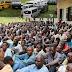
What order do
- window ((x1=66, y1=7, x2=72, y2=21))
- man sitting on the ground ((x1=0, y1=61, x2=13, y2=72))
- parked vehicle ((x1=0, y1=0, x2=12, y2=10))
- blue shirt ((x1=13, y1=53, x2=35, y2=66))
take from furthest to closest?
parked vehicle ((x1=0, y1=0, x2=12, y2=10))
window ((x1=66, y1=7, x2=72, y2=21))
blue shirt ((x1=13, y1=53, x2=35, y2=66))
man sitting on the ground ((x1=0, y1=61, x2=13, y2=72))

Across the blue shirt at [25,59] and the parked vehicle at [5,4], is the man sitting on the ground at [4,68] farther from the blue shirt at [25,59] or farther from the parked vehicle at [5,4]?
the parked vehicle at [5,4]

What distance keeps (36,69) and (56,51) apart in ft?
4.51

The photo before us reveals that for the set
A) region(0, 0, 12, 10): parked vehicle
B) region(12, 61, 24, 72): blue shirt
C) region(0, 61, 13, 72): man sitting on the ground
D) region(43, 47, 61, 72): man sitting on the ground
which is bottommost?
region(0, 0, 12, 10): parked vehicle

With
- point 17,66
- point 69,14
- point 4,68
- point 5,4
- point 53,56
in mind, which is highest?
point 4,68

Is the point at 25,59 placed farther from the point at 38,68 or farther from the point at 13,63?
the point at 38,68

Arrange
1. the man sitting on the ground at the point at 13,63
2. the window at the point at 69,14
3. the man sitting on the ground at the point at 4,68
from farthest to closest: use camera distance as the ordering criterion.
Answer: the window at the point at 69,14
the man sitting on the ground at the point at 13,63
the man sitting on the ground at the point at 4,68

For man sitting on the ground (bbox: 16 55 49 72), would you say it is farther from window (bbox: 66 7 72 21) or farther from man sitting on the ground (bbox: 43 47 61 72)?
window (bbox: 66 7 72 21)

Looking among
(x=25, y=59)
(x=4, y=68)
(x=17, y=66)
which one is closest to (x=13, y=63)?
(x=17, y=66)

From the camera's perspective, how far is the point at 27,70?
10.5 ft

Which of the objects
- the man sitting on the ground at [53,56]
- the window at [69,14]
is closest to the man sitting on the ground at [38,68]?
the man sitting on the ground at [53,56]

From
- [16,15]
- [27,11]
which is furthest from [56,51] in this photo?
[16,15]

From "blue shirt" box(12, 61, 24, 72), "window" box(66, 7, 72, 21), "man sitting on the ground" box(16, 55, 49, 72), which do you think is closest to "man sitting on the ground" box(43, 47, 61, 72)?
"man sitting on the ground" box(16, 55, 49, 72)

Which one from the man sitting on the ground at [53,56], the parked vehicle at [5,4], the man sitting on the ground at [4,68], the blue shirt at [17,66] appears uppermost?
the man sitting on the ground at [4,68]

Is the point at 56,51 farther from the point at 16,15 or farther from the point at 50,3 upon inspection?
the point at 50,3
